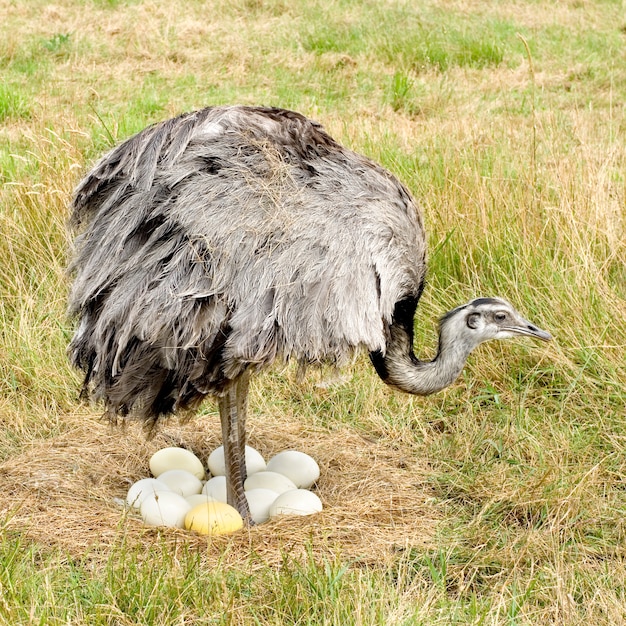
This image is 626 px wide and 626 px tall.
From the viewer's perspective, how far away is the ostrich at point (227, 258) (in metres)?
2.92

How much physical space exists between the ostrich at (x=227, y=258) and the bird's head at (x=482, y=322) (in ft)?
0.89

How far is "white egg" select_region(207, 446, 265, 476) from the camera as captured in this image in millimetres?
3756

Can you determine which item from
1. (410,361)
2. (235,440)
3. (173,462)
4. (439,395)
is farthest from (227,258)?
(439,395)

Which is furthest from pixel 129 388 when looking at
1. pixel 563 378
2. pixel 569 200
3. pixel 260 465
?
pixel 569 200

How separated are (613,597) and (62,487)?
5.93 ft

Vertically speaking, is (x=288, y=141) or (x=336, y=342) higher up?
(x=288, y=141)

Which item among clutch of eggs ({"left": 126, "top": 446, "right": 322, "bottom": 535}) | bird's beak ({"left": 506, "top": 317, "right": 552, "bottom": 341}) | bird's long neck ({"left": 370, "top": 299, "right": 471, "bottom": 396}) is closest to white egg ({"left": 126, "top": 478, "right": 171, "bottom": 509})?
clutch of eggs ({"left": 126, "top": 446, "right": 322, "bottom": 535})

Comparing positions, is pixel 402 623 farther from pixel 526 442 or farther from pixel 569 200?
pixel 569 200

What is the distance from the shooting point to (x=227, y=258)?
9.61 feet

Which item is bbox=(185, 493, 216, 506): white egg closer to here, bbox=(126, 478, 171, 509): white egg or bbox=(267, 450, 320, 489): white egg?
bbox=(126, 478, 171, 509): white egg

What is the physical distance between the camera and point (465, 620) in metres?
2.85

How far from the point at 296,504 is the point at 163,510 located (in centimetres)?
43

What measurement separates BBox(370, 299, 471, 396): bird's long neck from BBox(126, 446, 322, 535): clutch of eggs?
48 centimetres

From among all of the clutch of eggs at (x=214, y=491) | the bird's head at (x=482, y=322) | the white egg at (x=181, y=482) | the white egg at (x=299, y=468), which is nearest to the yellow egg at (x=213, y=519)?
the clutch of eggs at (x=214, y=491)
